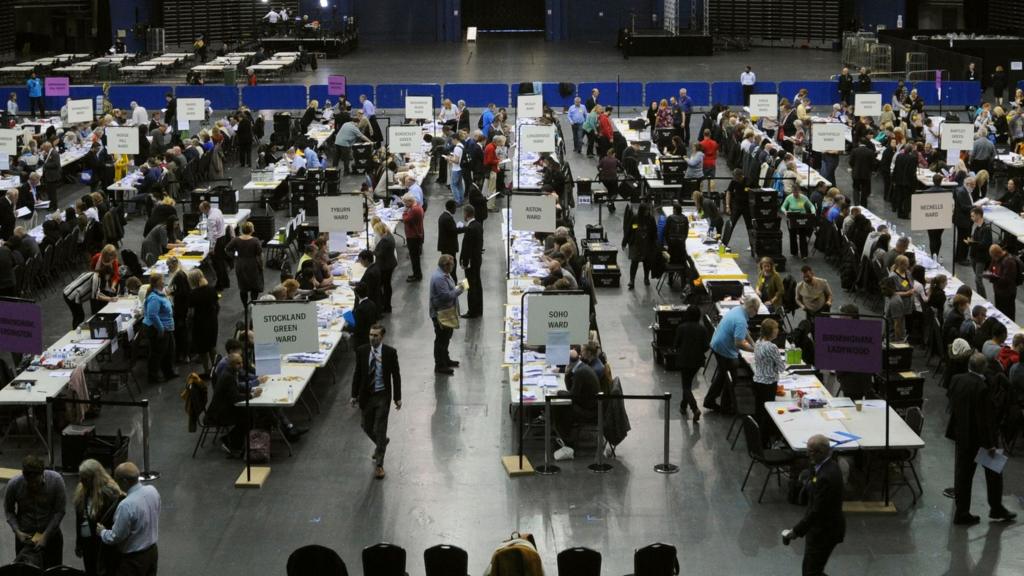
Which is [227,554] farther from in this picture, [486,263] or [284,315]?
[486,263]

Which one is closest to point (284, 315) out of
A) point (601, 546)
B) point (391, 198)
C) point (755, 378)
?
point (601, 546)

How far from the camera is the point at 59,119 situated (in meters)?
36.6

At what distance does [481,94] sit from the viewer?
41969 mm

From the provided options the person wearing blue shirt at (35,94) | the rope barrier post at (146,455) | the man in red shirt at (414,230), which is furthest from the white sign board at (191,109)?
the rope barrier post at (146,455)

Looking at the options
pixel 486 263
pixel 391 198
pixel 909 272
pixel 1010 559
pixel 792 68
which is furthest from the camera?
pixel 792 68

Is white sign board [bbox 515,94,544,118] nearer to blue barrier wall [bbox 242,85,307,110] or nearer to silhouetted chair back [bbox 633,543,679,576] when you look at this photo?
blue barrier wall [bbox 242,85,307,110]

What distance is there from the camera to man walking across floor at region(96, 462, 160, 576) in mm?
10875

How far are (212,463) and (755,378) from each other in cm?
606

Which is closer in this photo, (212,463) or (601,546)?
(601,546)

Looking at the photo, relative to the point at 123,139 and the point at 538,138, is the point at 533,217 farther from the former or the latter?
the point at 123,139

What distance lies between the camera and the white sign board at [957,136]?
2636 centimetres

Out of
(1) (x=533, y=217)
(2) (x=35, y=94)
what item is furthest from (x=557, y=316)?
(2) (x=35, y=94)

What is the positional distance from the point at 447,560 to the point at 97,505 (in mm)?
2915

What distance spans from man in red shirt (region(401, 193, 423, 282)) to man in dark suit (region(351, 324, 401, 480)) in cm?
751
